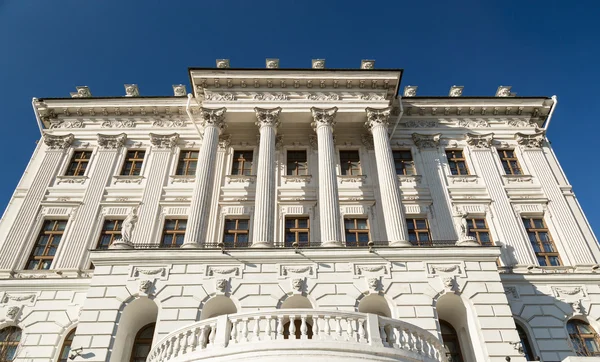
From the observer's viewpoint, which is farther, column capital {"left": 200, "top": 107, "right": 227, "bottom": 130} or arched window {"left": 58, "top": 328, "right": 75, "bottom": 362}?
column capital {"left": 200, "top": 107, "right": 227, "bottom": 130}

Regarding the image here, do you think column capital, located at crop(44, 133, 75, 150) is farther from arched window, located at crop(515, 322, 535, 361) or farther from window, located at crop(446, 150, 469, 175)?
arched window, located at crop(515, 322, 535, 361)

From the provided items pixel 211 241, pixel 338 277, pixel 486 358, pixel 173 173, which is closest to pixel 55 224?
pixel 173 173

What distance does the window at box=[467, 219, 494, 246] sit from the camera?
21.0m

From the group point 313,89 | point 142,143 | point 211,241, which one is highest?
point 313,89

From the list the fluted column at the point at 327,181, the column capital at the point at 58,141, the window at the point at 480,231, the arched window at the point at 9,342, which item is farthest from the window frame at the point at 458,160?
the arched window at the point at 9,342

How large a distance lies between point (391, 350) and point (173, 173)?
15211mm

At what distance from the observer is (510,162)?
962 inches

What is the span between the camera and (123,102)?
25.6 meters

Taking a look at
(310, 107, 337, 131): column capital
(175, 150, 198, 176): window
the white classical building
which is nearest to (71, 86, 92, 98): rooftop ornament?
the white classical building

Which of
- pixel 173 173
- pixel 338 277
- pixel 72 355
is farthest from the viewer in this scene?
pixel 173 173

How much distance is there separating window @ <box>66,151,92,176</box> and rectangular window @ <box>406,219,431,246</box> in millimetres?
16729

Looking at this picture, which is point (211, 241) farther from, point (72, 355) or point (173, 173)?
point (72, 355)

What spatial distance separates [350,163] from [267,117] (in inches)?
196

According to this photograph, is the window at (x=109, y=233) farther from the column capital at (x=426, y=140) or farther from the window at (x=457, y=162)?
the window at (x=457, y=162)
